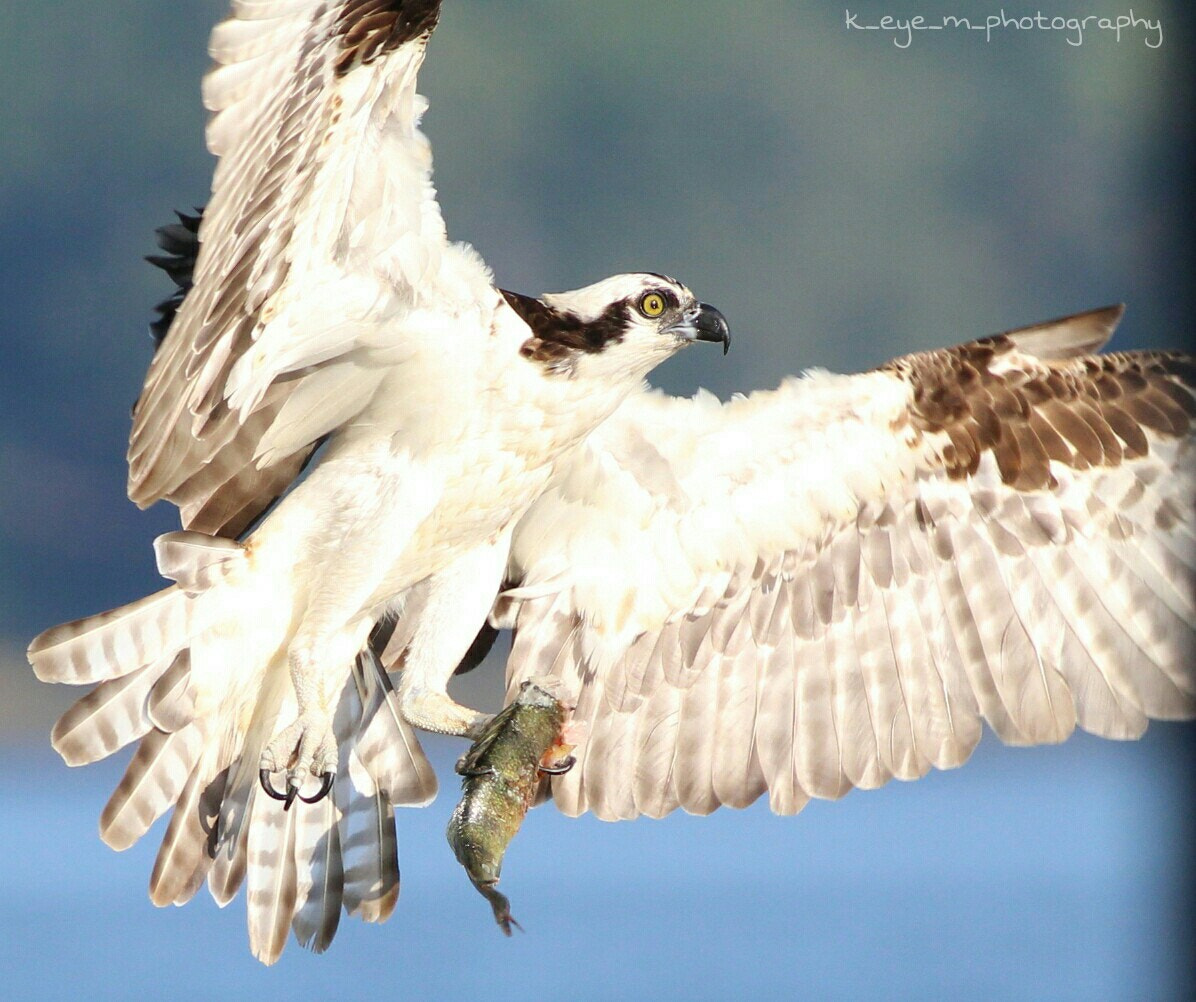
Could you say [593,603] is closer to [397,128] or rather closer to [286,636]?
[286,636]

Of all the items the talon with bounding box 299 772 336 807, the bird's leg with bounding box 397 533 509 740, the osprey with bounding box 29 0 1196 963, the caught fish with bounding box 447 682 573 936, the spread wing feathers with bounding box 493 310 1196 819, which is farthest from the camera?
the spread wing feathers with bounding box 493 310 1196 819

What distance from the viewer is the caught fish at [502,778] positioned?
2.80m

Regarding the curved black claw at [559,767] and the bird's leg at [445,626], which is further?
the bird's leg at [445,626]

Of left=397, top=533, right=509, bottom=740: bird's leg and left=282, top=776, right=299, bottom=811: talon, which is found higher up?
left=397, top=533, right=509, bottom=740: bird's leg

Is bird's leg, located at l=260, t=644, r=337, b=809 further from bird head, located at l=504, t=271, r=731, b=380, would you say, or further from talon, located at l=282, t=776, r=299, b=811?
bird head, located at l=504, t=271, r=731, b=380

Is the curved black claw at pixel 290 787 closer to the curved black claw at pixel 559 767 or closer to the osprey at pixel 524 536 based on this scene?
the osprey at pixel 524 536

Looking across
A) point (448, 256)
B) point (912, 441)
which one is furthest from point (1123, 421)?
point (448, 256)

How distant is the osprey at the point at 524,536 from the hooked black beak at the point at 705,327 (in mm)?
14

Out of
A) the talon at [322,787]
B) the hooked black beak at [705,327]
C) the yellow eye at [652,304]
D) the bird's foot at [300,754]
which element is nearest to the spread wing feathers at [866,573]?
the hooked black beak at [705,327]

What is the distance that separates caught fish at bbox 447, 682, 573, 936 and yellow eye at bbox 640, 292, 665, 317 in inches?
36.4

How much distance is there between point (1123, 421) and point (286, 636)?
2.30 metres

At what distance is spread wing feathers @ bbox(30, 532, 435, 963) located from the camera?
347 cm

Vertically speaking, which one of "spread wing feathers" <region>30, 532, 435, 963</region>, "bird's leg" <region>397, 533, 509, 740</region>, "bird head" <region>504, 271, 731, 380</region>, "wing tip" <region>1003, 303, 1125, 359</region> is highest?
"wing tip" <region>1003, 303, 1125, 359</region>

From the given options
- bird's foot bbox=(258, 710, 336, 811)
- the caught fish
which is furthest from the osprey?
the caught fish
